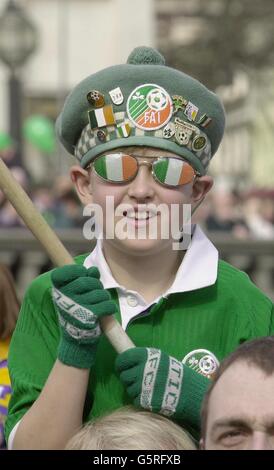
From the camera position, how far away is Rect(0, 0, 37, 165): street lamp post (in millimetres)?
20484

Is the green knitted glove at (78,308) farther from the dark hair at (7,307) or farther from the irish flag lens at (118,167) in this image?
the dark hair at (7,307)

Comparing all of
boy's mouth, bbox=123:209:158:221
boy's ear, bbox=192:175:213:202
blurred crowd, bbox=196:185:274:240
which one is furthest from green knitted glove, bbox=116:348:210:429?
blurred crowd, bbox=196:185:274:240

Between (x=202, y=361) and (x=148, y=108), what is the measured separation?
1.90 feet

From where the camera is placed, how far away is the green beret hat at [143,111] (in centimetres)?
312

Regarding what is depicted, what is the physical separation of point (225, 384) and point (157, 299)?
2.24 feet

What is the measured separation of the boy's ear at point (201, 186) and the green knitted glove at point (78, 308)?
44 centimetres

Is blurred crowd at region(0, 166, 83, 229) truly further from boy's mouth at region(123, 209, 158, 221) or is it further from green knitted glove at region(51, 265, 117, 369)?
green knitted glove at region(51, 265, 117, 369)

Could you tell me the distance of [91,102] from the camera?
10.3 ft

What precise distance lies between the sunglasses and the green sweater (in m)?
0.27

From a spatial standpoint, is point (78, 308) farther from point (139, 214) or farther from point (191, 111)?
point (191, 111)
